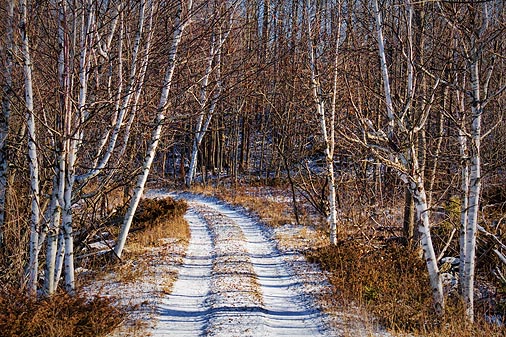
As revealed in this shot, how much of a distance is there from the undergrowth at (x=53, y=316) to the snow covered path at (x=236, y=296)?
718 mm

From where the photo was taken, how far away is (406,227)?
37.1ft

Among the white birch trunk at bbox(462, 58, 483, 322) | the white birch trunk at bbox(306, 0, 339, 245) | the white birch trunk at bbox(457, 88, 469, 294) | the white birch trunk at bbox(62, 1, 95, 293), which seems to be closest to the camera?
the white birch trunk at bbox(62, 1, 95, 293)

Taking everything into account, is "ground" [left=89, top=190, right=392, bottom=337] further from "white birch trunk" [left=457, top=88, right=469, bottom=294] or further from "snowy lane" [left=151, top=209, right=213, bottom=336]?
"white birch trunk" [left=457, top=88, right=469, bottom=294]

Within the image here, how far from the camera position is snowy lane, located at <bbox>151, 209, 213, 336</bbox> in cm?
600

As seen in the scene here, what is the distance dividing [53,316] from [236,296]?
9.77 ft

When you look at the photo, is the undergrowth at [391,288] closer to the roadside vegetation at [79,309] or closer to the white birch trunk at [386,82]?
the white birch trunk at [386,82]

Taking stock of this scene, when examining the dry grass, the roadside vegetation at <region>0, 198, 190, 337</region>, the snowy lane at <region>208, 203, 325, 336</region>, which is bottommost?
the snowy lane at <region>208, 203, 325, 336</region>

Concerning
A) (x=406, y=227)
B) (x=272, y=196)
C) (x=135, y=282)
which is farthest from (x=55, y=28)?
(x=272, y=196)

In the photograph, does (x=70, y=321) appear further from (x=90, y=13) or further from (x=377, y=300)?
(x=377, y=300)

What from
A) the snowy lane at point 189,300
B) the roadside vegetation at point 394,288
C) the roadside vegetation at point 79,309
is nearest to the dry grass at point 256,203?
the roadside vegetation at point 394,288

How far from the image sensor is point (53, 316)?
17.1 feet

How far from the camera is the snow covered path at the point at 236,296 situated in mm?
6043

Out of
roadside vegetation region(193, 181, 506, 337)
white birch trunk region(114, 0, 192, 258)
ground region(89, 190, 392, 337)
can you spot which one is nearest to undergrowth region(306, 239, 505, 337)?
roadside vegetation region(193, 181, 506, 337)

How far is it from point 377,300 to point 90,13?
6.19m
